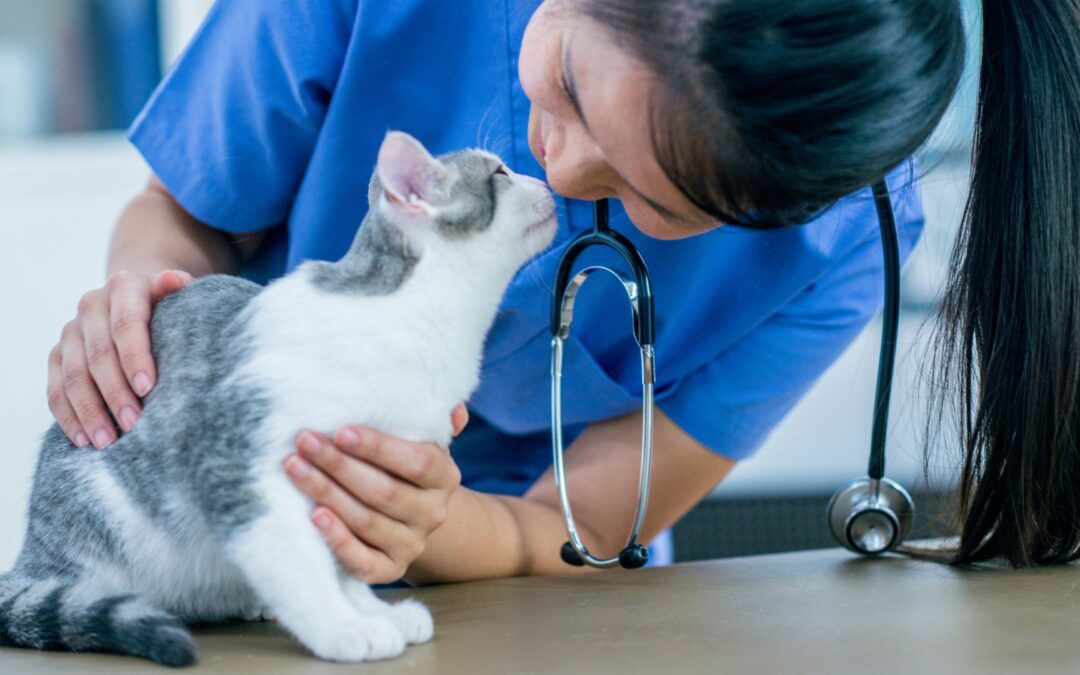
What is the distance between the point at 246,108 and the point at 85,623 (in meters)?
0.49

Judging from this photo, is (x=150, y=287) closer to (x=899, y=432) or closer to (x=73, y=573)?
(x=73, y=573)

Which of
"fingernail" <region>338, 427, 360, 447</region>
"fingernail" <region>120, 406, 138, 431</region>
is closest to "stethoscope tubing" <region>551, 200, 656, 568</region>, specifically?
"fingernail" <region>338, 427, 360, 447</region>

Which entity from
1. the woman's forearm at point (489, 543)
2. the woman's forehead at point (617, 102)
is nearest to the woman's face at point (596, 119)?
the woman's forehead at point (617, 102)

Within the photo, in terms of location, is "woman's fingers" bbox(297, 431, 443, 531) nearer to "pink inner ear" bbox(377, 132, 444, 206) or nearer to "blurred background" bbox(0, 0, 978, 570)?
"pink inner ear" bbox(377, 132, 444, 206)

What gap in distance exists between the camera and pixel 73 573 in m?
0.74

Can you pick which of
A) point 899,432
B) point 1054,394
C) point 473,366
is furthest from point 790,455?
Result: point 473,366

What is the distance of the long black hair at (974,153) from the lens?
23.7 inches

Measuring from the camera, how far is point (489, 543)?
3.17ft

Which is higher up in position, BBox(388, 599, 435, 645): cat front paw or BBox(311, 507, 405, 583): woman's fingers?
BBox(311, 507, 405, 583): woman's fingers

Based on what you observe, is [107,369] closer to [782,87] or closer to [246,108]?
[246,108]

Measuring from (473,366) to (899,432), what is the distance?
1.64 metres

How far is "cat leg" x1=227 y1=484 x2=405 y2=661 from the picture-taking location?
646 mm

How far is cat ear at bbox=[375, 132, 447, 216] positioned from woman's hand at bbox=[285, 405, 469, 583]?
5.8 inches

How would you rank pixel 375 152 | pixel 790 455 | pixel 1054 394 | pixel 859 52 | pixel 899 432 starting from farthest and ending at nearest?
pixel 790 455, pixel 899 432, pixel 375 152, pixel 1054 394, pixel 859 52
